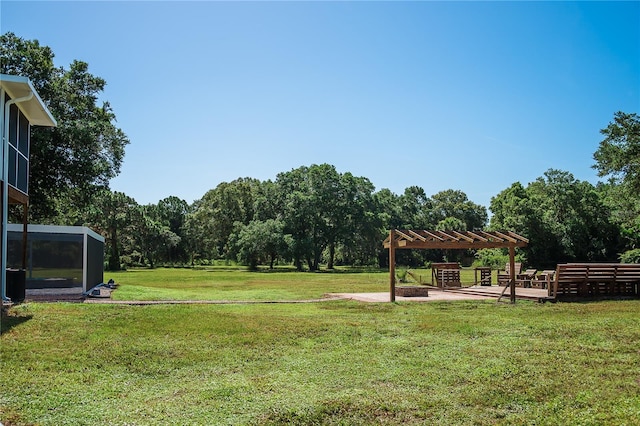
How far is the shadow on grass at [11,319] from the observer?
904 cm

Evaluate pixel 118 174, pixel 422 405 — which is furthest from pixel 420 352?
pixel 118 174

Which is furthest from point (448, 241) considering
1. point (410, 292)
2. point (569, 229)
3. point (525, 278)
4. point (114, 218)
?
point (114, 218)

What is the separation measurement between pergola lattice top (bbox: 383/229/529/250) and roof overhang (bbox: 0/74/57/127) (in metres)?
10.7

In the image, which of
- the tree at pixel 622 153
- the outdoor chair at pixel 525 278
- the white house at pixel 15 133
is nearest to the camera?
the white house at pixel 15 133

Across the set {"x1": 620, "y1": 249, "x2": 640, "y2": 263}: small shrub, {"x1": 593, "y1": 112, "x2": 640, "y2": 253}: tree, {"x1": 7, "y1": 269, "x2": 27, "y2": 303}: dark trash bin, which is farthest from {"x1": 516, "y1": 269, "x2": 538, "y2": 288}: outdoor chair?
{"x1": 620, "y1": 249, "x2": 640, "y2": 263}: small shrub

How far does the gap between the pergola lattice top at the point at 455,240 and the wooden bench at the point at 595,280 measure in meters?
1.55

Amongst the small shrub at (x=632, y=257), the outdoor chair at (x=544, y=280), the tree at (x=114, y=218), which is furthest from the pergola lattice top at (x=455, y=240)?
the tree at (x=114, y=218)

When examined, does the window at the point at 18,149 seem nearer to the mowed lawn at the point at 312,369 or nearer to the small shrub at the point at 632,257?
the mowed lawn at the point at 312,369

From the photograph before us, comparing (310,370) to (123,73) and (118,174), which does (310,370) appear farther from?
(118,174)

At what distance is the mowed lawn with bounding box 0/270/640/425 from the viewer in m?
5.02

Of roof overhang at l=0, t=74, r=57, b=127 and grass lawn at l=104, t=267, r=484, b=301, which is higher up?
A: roof overhang at l=0, t=74, r=57, b=127

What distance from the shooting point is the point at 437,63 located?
15.8 meters

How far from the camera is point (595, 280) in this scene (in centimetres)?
1653

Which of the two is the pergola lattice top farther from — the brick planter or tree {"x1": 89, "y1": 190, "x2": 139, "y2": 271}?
tree {"x1": 89, "y1": 190, "x2": 139, "y2": 271}
